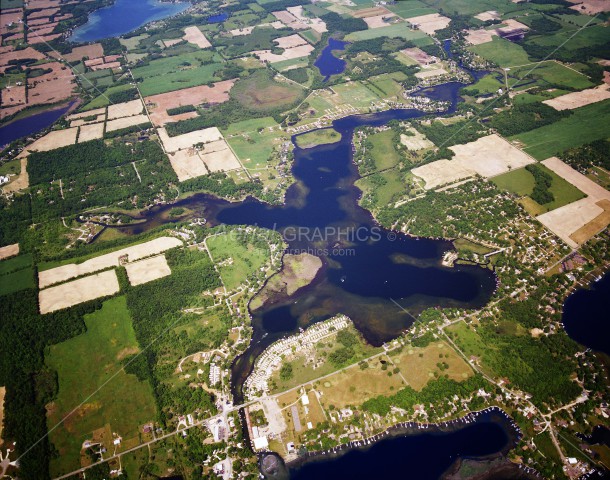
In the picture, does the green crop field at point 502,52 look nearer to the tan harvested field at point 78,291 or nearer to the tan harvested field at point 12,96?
the tan harvested field at point 78,291

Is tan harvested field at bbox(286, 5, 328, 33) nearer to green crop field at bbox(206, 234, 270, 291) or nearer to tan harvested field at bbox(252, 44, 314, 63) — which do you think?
tan harvested field at bbox(252, 44, 314, 63)

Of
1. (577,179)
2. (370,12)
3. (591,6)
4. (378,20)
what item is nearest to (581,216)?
(577,179)

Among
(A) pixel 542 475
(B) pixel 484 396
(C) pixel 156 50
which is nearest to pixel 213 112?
(C) pixel 156 50

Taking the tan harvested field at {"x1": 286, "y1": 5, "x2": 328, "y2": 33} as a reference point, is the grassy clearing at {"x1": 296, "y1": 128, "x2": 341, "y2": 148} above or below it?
below

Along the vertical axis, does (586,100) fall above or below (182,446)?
above

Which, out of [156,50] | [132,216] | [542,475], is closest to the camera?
[542,475]

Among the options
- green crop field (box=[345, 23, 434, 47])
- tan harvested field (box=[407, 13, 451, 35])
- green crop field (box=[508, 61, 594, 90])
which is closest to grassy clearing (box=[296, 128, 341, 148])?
green crop field (box=[508, 61, 594, 90])

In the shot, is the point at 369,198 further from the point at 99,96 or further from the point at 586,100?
the point at 99,96
